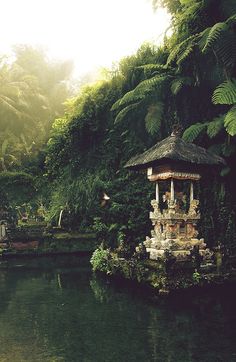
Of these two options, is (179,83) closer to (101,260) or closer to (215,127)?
(215,127)

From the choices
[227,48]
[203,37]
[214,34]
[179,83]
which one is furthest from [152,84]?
[214,34]

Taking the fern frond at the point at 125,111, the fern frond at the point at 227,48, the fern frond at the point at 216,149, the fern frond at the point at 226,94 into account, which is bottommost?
the fern frond at the point at 216,149

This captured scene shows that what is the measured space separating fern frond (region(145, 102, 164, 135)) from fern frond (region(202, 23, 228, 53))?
3.35 metres

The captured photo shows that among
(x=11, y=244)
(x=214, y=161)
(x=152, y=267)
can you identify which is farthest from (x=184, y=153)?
(x=11, y=244)

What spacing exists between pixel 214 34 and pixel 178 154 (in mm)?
3486

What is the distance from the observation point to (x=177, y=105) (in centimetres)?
1614

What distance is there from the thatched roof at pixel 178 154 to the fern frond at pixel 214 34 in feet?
9.20

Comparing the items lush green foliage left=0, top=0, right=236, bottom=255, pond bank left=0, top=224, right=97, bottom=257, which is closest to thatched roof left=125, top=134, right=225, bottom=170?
lush green foliage left=0, top=0, right=236, bottom=255

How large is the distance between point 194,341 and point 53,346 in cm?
228

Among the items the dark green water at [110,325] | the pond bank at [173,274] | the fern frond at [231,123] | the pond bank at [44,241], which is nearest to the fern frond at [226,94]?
the fern frond at [231,123]

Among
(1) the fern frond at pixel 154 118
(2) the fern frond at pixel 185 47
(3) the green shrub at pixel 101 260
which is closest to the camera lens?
(2) the fern frond at pixel 185 47

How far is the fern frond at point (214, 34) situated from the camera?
11739 mm

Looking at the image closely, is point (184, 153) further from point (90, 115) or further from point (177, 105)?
point (90, 115)

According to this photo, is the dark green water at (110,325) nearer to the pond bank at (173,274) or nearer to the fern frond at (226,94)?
the pond bank at (173,274)
